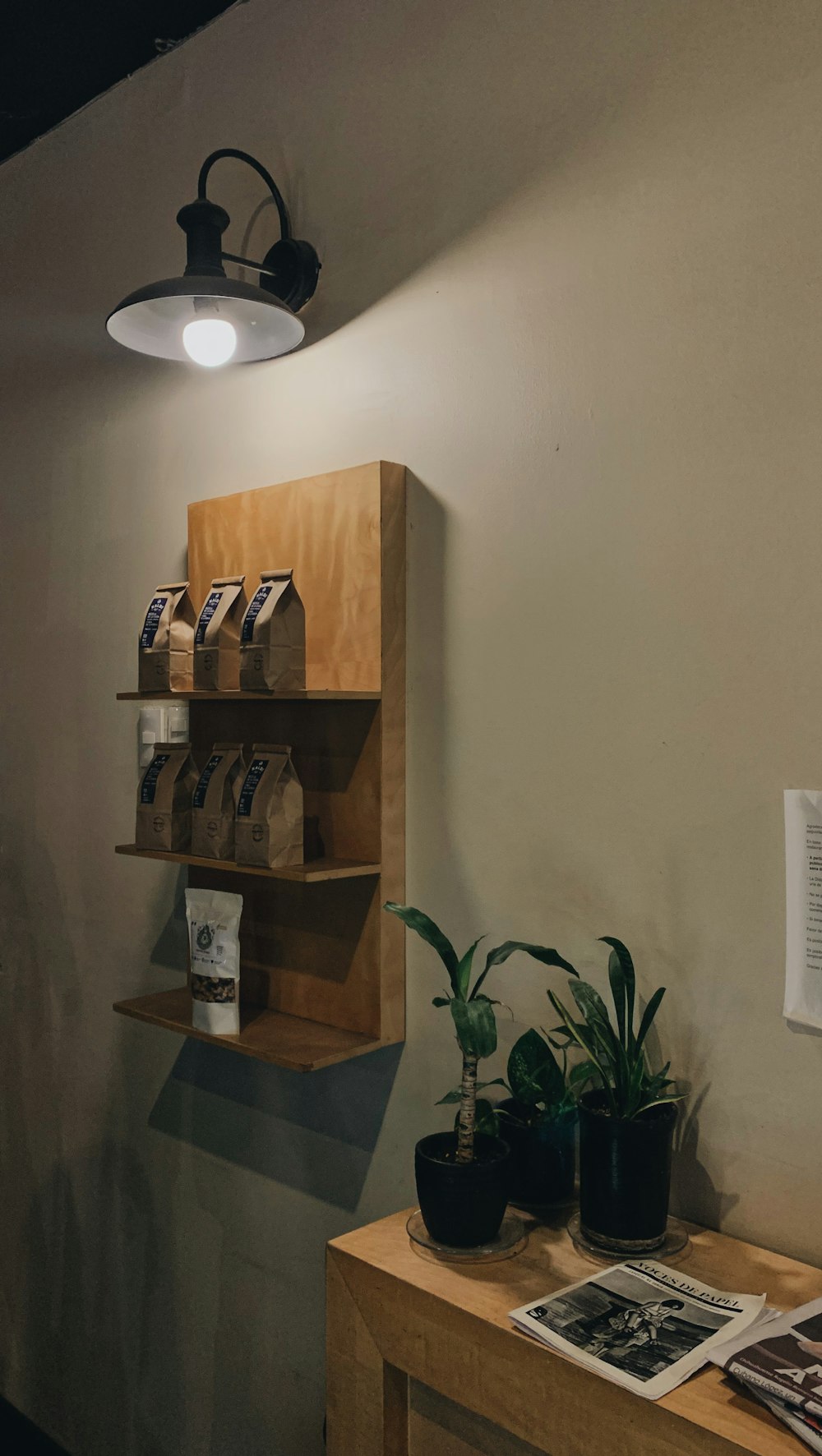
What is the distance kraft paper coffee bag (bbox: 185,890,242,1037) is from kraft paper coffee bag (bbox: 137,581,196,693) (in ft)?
1.15

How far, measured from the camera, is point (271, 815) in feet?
5.32

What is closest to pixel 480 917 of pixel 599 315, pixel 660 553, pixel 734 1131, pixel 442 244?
pixel 734 1131

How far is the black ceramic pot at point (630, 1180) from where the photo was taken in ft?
4.17

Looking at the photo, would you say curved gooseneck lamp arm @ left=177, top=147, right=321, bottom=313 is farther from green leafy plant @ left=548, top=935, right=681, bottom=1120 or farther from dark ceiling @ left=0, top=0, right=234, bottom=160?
green leafy plant @ left=548, top=935, right=681, bottom=1120

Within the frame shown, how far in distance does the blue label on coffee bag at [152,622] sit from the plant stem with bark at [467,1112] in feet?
2.88

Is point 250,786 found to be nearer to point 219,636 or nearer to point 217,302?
point 219,636

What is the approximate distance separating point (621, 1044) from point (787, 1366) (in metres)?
0.40

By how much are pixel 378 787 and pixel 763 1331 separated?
2.93 feet

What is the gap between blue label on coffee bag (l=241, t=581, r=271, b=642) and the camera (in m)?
1.64

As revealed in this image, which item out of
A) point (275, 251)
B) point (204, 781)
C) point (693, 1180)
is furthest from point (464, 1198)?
point (275, 251)

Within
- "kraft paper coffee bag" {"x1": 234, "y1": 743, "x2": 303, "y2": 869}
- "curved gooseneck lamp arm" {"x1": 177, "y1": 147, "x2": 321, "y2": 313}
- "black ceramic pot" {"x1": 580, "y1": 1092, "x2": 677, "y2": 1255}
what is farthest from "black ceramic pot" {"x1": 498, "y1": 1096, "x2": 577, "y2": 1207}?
"curved gooseneck lamp arm" {"x1": 177, "y1": 147, "x2": 321, "y2": 313}

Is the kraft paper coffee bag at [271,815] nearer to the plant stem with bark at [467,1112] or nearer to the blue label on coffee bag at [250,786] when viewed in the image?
the blue label on coffee bag at [250,786]

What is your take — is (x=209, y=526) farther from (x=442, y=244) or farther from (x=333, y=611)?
(x=442, y=244)

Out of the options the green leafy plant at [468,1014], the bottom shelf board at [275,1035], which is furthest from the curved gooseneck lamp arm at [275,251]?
the bottom shelf board at [275,1035]
